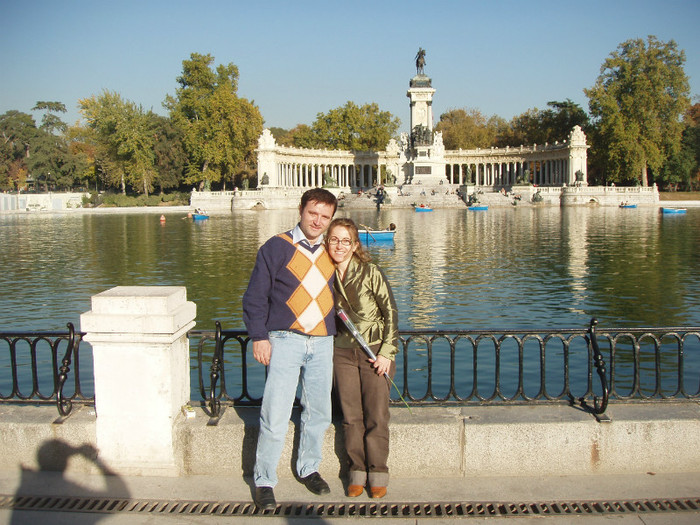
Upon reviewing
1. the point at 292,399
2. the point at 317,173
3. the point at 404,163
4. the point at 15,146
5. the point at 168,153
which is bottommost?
the point at 292,399

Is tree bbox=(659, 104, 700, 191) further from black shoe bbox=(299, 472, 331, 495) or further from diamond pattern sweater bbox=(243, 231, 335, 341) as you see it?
black shoe bbox=(299, 472, 331, 495)

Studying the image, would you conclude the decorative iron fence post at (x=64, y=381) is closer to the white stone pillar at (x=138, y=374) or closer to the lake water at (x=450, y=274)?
the white stone pillar at (x=138, y=374)

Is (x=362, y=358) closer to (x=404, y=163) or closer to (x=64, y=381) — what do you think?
(x=64, y=381)

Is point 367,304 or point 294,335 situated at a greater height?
point 367,304

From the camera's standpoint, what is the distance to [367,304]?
16.9ft

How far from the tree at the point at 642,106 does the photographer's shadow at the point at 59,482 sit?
7547 cm

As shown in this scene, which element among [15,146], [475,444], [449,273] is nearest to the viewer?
[475,444]

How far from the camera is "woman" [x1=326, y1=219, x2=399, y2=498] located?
5.05 meters

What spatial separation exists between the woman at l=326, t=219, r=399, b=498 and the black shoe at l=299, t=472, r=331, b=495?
7.8 inches

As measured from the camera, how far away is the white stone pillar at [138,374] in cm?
514

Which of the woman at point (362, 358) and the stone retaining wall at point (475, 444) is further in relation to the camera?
the stone retaining wall at point (475, 444)

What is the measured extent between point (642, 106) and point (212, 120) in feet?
166

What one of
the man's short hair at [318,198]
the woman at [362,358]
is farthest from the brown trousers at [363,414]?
the man's short hair at [318,198]

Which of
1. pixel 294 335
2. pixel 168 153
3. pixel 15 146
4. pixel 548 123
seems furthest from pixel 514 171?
Answer: pixel 294 335
